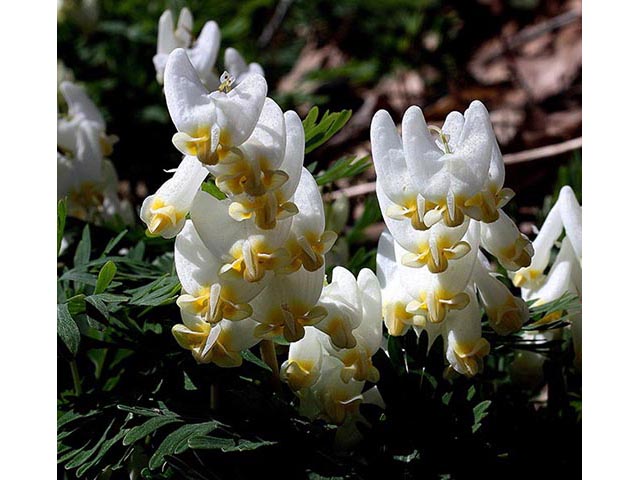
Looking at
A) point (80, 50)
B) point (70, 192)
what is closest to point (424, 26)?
point (80, 50)

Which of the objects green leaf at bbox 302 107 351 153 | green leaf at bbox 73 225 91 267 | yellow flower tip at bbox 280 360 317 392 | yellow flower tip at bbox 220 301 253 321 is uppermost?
green leaf at bbox 302 107 351 153

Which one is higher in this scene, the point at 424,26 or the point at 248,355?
the point at 424,26

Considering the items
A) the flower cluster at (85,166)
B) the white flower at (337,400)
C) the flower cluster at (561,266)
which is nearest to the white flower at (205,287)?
the white flower at (337,400)

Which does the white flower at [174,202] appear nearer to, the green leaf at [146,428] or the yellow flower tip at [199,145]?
the yellow flower tip at [199,145]

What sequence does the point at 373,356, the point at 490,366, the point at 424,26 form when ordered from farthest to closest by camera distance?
the point at 424,26 → the point at 490,366 → the point at 373,356

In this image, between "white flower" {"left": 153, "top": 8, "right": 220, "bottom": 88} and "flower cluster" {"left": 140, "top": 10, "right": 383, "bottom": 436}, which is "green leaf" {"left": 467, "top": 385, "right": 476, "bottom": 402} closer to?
"flower cluster" {"left": 140, "top": 10, "right": 383, "bottom": 436}

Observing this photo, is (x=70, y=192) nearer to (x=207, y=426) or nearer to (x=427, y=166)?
(x=207, y=426)

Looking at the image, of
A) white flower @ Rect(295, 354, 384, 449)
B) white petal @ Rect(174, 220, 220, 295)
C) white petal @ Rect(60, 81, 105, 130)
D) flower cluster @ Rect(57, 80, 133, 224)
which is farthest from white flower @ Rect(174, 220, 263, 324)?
white petal @ Rect(60, 81, 105, 130)
